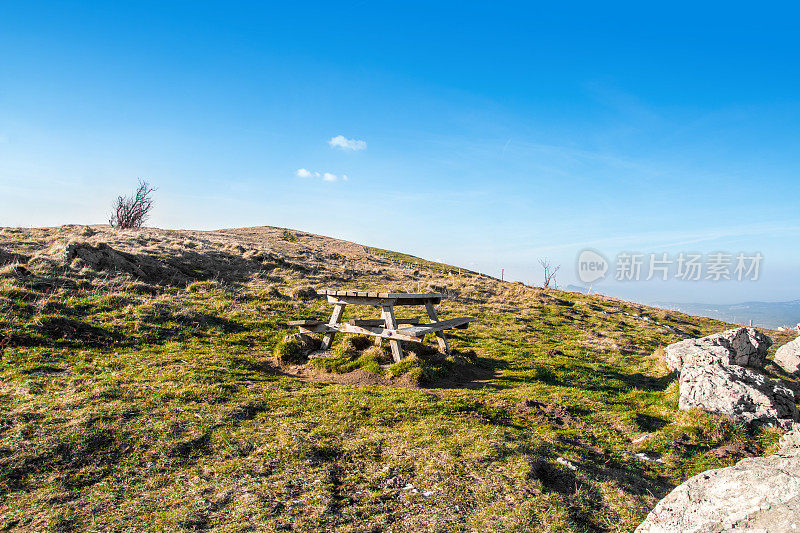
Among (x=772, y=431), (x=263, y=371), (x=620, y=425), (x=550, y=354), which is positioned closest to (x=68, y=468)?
(x=263, y=371)

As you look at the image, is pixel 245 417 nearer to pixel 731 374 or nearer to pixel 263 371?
pixel 263 371

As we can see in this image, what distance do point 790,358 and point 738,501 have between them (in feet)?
50.9

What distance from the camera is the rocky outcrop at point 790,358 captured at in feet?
46.3

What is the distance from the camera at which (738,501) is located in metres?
3.34

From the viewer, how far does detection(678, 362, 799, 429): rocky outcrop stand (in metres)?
7.52

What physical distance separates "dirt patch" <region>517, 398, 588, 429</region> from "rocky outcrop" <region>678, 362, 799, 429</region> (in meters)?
2.30

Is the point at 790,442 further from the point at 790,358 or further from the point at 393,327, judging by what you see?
the point at 790,358

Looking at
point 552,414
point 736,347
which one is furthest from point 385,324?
point 736,347

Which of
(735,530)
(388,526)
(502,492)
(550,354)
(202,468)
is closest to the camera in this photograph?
(735,530)

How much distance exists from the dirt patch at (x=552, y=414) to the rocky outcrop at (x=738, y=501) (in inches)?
144

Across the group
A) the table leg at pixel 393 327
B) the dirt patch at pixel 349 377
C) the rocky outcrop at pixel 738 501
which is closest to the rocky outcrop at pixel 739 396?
the rocky outcrop at pixel 738 501

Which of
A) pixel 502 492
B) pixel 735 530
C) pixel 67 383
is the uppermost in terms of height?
pixel 735 530

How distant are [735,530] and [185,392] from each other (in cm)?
820

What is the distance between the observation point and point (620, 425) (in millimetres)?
7715
